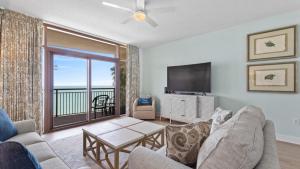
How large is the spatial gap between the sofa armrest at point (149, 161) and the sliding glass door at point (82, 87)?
312 cm

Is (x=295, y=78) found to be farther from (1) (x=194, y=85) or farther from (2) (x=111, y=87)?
(2) (x=111, y=87)

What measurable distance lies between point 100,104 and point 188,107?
2.75 metres

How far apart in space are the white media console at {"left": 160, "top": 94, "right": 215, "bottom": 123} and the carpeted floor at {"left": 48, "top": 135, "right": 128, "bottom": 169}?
207 centimetres

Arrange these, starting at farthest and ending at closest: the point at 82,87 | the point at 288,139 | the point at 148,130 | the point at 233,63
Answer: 1. the point at 82,87
2. the point at 233,63
3. the point at 288,139
4. the point at 148,130

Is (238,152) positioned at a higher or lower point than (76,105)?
higher

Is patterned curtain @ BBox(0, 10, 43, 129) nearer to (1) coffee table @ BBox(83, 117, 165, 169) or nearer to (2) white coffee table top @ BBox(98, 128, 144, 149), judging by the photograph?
(1) coffee table @ BBox(83, 117, 165, 169)

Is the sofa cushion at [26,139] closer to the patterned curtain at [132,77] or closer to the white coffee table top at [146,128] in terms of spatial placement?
the white coffee table top at [146,128]

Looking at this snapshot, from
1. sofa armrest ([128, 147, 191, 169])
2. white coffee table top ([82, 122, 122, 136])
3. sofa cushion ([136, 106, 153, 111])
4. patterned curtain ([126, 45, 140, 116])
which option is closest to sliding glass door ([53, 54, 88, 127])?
patterned curtain ([126, 45, 140, 116])

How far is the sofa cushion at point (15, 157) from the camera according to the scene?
1.68 feet

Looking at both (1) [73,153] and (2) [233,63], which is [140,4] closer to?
(2) [233,63]

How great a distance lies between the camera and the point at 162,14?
275 centimetres

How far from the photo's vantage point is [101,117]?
14.4 feet

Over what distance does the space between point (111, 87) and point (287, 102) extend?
178 inches

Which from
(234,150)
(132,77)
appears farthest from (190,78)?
(234,150)
